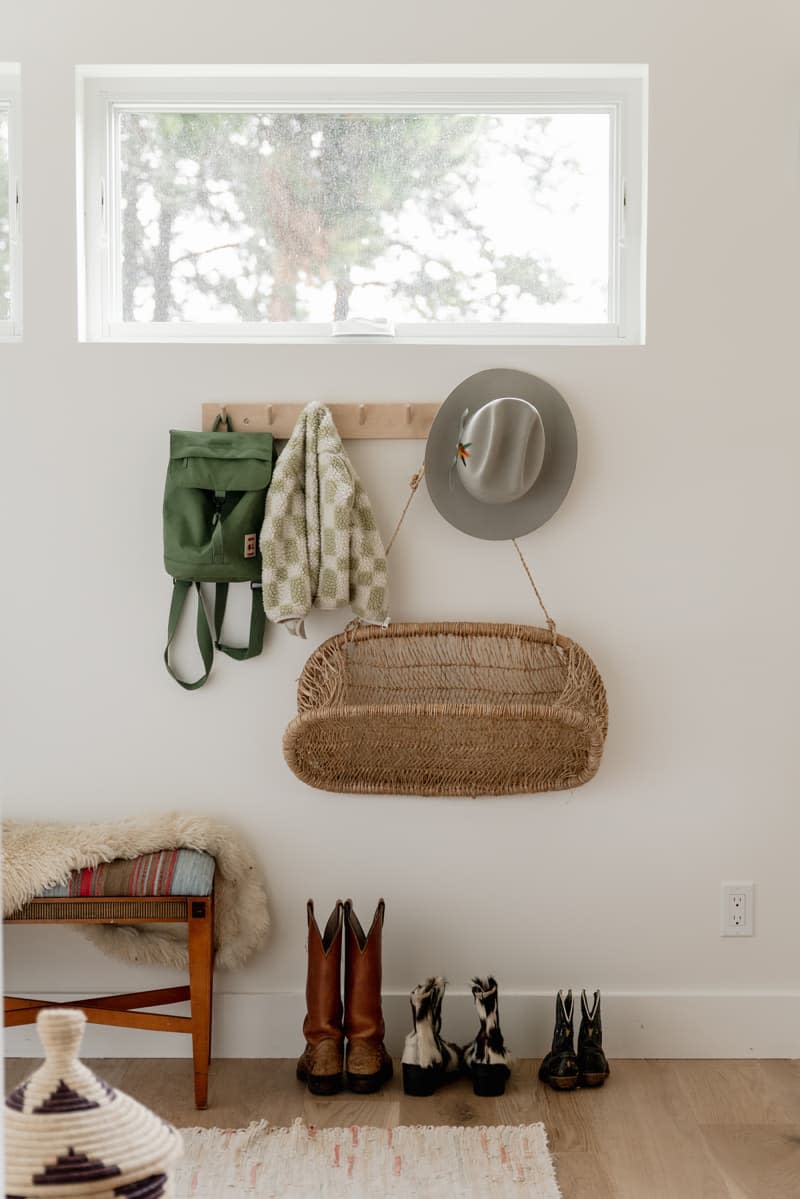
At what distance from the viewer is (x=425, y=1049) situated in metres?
2.12

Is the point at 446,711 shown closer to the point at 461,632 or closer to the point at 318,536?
the point at 461,632

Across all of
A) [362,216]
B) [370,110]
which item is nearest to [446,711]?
[362,216]

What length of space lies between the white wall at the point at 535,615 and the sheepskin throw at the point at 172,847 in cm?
7

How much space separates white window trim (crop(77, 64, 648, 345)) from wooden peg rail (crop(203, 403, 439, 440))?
176 millimetres

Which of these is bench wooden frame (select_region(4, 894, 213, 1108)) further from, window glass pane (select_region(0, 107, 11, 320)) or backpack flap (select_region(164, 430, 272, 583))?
window glass pane (select_region(0, 107, 11, 320))

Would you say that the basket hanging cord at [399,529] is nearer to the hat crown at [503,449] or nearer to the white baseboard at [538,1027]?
the hat crown at [503,449]

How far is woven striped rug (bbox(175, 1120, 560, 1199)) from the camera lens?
1791 millimetres

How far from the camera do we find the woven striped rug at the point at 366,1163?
1.79m

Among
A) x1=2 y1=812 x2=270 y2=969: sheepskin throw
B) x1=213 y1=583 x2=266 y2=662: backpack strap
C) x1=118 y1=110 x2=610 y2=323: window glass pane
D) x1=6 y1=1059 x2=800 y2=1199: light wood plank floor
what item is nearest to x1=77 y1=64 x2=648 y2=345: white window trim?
x1=118 y1=110 x2=610 y2=323: window glass pane

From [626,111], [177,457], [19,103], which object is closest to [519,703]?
[177,457]

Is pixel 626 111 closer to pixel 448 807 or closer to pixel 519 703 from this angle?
pixel 519 703

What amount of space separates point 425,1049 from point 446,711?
0.64m

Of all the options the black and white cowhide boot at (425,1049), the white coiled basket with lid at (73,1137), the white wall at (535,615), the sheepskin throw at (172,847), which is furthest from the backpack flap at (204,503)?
the white coiled basket with lid at (73,1137)

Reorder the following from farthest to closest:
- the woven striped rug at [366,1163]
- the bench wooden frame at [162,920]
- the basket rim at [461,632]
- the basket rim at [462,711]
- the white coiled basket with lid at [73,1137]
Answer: the basket rim at [461,632], the basket rim at [462,711], the bench wooden frame at [162,920], the woven striped rug at [366,1163], the white coiled basket with lid at [73,1137]
